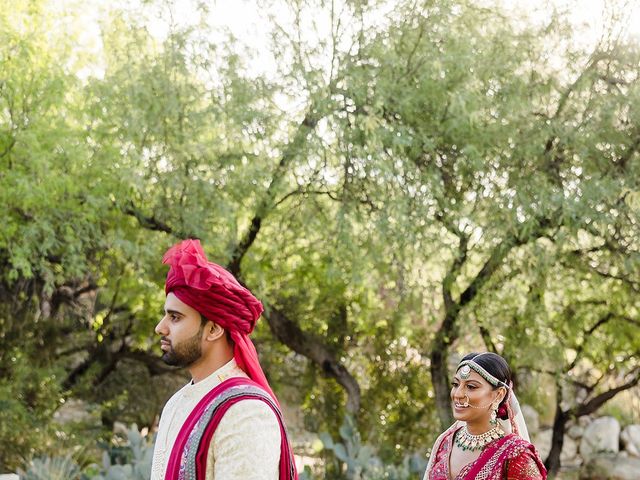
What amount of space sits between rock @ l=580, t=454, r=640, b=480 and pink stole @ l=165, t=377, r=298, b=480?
36.4 ft

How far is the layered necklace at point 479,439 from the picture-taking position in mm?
3107

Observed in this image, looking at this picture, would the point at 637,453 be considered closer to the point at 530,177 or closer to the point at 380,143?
the point at 530,177

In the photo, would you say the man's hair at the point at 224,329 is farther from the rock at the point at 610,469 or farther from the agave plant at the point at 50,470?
the rock at the point at 610,469

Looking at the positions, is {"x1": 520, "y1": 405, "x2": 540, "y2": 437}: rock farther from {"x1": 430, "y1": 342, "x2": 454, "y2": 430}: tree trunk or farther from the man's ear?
the man's ear

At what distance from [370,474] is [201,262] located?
20.5 feet

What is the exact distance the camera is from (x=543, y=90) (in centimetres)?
854

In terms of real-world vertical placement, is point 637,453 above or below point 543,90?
below

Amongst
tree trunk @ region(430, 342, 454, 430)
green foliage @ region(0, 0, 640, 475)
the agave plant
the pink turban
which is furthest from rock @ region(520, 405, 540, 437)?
the pink turban

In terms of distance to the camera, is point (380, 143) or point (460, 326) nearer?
point (380, 143)

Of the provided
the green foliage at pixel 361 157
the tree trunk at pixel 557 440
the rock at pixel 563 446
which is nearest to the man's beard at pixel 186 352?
the green foliage at pixel 361 157

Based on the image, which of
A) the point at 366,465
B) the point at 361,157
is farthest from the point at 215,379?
the point at 366,465

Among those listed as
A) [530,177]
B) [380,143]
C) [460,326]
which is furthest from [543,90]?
[460,326]

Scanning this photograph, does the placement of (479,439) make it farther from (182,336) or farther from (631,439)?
(631,439)

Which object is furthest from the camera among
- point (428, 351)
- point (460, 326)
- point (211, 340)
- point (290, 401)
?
point (290, 401)
